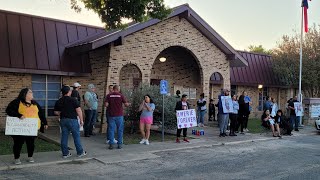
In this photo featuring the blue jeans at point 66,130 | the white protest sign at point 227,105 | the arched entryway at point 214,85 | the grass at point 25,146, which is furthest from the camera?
the arched entryway at point 214,85

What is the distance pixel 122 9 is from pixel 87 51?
10.6ft

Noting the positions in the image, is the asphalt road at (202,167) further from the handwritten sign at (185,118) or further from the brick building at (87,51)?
the brick building at (87,51)

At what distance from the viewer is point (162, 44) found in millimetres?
16281

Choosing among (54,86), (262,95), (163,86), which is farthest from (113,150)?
(262,95)

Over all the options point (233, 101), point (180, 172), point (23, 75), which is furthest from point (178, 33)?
point (180, 172)

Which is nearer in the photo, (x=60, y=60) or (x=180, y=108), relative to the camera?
(x=180, y=108)

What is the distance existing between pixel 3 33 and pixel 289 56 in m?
18.7

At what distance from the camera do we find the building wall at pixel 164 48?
14739 millimetres

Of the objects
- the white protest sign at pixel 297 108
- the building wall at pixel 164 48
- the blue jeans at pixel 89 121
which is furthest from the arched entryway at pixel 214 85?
the blue jeans at pixel 89 121

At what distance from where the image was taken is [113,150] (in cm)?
1020

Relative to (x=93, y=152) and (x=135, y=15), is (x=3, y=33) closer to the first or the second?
(x=135, y=15)

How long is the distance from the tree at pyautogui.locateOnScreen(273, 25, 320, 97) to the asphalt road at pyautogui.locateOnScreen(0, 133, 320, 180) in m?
14.3

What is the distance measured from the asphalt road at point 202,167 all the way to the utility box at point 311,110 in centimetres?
954

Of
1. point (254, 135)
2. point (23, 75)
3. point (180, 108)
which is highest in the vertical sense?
→ point (23, 75)
